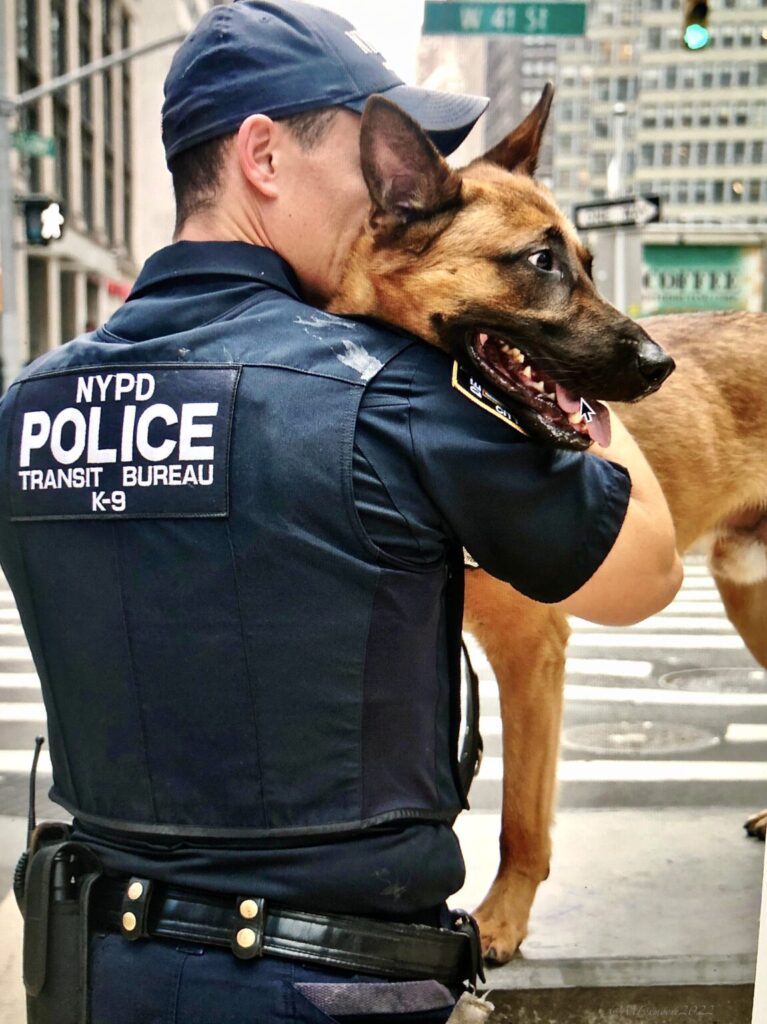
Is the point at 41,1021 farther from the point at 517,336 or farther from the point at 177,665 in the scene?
the point at 517,336

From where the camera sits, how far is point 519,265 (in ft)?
4.46

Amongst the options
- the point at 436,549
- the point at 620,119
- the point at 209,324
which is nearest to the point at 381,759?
the point at 436,549

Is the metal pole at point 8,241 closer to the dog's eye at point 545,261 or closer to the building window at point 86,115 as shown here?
the building window at point 86,115

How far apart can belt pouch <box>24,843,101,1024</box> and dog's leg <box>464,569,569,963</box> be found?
131 cm

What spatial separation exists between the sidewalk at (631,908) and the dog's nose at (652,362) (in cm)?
158

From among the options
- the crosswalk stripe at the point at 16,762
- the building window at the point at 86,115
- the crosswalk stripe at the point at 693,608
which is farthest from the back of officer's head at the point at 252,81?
the building window at the point at 86,115

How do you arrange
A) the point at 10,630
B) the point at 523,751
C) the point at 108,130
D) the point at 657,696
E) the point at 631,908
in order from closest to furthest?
the point at 523,751 < the point at 631,908 < the point at 10,630 < the point at 657,696 < the point at 108,130

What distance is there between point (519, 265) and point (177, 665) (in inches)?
25.9

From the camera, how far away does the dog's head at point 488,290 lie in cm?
128

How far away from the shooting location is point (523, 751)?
2461mm

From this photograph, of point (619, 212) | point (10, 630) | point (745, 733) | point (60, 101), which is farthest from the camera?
point (60, 101)

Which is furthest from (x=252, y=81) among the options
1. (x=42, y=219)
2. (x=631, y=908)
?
(x=42, y=219)

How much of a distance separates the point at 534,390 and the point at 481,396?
0.15 meters

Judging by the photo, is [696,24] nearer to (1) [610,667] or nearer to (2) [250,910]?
(1) [610,667]
